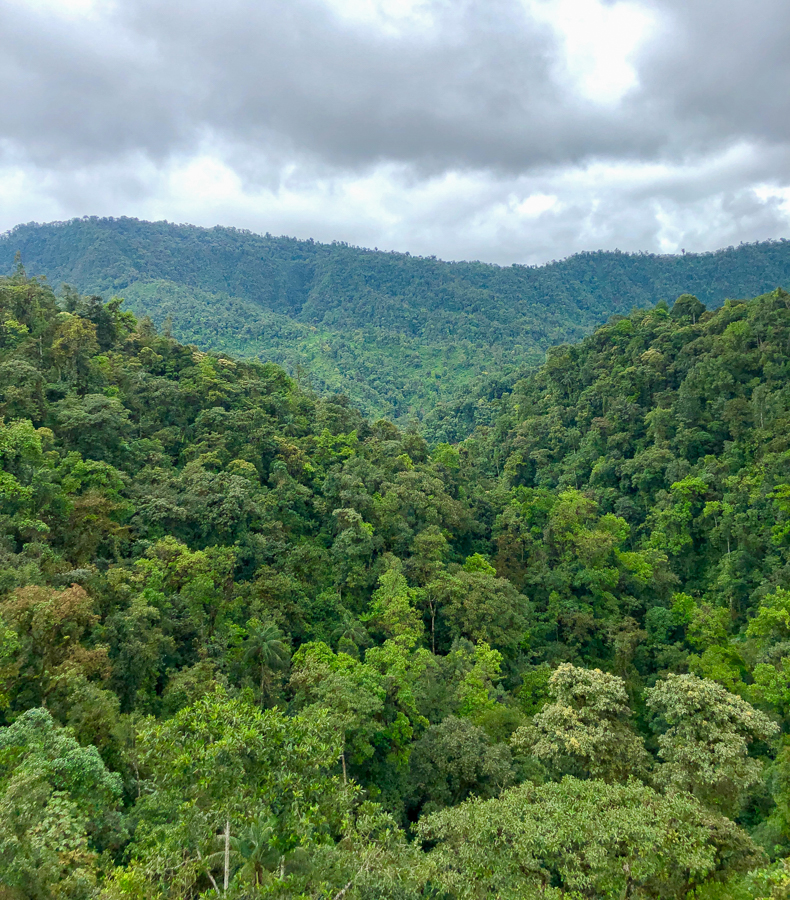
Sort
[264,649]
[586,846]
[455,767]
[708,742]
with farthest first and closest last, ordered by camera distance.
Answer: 1. [264,649]
2. [455,767]
3. [708,742]
4. [586,846]

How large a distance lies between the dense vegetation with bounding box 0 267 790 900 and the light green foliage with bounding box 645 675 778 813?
0.07 metres

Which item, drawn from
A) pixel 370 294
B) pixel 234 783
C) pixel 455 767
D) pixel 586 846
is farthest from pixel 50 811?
pixel 370 294

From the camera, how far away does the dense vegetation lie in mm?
8375

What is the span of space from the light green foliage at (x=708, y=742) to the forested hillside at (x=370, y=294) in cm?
5503

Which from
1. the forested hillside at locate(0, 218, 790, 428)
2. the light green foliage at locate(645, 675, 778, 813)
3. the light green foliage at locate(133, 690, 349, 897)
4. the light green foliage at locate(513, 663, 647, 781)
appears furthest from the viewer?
the forested hillside at locate(0, 218, 790, 428)

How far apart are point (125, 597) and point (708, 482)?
29.8 m

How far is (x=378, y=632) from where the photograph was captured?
23156 mm

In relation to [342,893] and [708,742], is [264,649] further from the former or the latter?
[708,742]

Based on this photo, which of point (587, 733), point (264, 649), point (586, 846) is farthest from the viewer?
point (264, 649)

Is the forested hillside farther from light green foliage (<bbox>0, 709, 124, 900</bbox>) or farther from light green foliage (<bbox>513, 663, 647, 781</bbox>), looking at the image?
light green foliage (<bbox>0, 709, 124, 900</bbox>)

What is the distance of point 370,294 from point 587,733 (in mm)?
136764

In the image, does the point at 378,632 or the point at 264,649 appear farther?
the point at 378,632

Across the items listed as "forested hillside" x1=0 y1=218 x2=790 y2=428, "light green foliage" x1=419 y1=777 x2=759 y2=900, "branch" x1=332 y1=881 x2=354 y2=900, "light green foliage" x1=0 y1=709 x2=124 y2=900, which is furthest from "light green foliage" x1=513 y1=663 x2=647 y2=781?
"forested hillside" x1=0 y1=218 x2=790 y2=428

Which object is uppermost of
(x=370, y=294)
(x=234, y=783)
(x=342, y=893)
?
(x=370, y=294)
